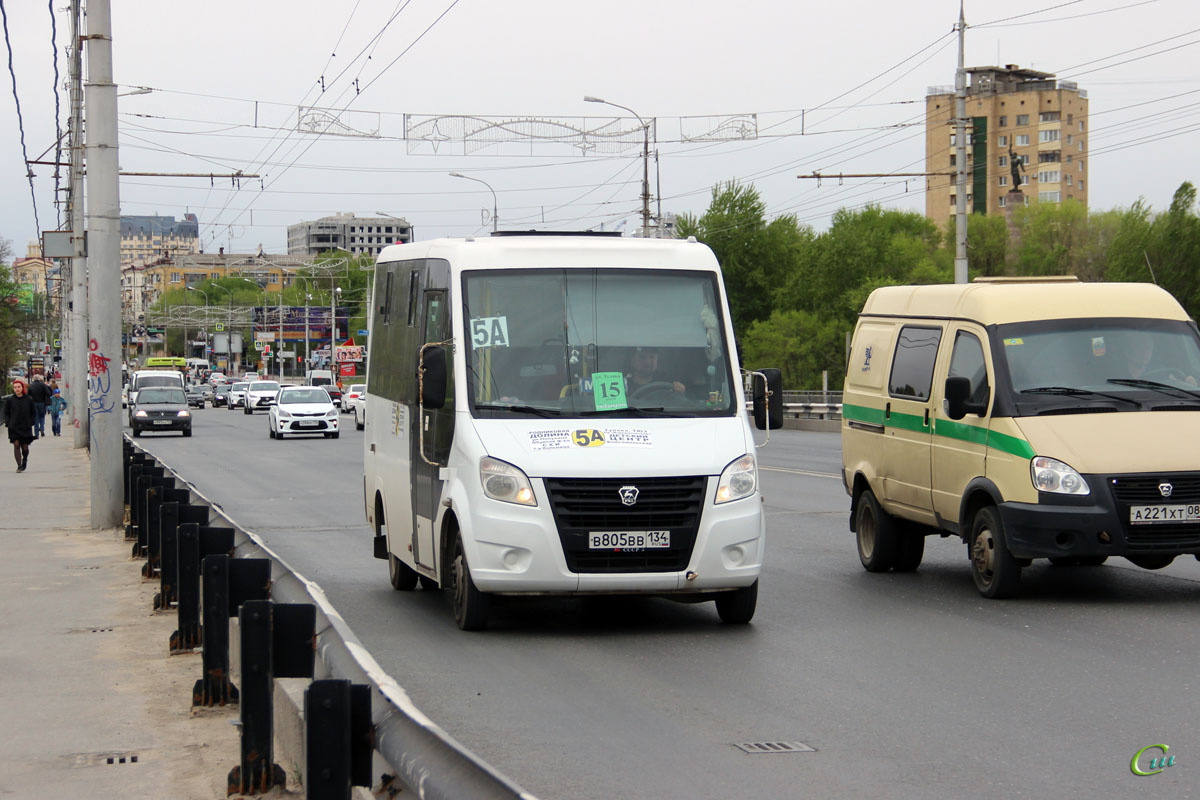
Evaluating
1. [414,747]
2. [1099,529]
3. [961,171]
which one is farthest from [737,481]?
[961,171]

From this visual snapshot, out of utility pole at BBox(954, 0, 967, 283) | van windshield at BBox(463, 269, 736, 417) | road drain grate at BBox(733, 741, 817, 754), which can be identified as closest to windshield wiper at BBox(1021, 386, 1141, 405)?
van windshield at BBox(463, 269, 736, 417)

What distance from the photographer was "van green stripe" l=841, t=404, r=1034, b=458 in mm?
10992

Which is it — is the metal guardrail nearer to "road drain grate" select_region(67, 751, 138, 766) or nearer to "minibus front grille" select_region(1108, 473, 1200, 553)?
"road drain grate" select_region(67, 751, 138, 766)

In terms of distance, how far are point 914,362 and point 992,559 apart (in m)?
2.23

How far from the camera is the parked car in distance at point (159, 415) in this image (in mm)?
48531

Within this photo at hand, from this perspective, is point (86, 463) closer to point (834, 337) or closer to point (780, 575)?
point (780, 575)

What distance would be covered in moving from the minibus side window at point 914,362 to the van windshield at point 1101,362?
0.98m

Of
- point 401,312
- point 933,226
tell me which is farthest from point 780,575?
point 933,226

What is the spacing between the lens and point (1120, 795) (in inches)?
232

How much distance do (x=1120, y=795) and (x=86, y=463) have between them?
30.8 metres

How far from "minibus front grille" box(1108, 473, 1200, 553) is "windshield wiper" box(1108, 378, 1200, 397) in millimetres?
938

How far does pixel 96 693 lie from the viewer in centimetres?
832

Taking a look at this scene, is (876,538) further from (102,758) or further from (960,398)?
(102,758)

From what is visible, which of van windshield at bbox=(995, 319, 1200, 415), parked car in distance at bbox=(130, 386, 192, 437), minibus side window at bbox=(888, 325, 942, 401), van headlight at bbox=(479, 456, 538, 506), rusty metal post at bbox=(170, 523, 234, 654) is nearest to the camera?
rusty metal post at bbox=(170, 523, 234, 654)
